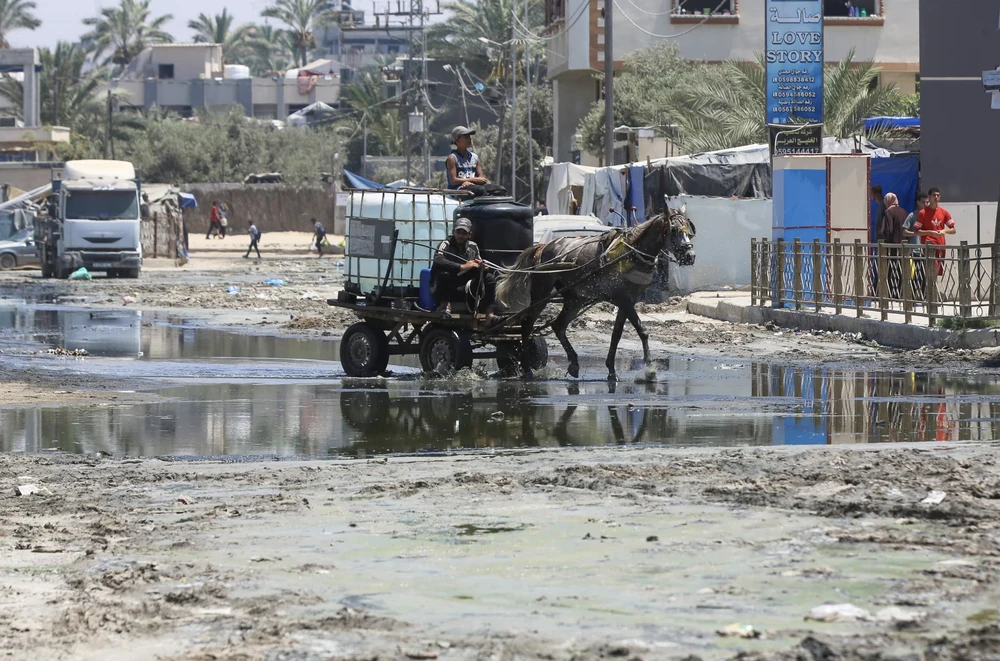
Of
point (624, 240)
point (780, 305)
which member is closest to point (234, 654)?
point (624, 240)

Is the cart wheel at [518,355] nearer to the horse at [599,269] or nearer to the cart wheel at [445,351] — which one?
the horse at [599,269]

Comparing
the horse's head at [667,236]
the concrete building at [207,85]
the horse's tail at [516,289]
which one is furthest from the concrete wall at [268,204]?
the horse's head at [667,236]

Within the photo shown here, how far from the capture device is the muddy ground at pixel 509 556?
516 centimetres

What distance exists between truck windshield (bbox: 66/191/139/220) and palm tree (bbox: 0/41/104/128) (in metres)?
44.7

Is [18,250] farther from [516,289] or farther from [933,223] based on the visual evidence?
[516,289]

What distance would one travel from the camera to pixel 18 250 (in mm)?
45719

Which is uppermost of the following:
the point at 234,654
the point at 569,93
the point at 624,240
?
the point at 569,93

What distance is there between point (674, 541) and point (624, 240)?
8.10 meters

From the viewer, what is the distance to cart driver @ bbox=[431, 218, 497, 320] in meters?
14.4

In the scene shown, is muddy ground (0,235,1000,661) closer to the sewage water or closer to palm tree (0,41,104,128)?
the sewage water

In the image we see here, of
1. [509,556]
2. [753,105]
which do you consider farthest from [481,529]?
A: [753,105]

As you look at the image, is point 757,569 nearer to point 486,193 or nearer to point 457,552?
point 457,552

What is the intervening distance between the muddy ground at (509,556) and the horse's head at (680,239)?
499 centimetres

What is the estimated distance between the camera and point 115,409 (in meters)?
12.7
